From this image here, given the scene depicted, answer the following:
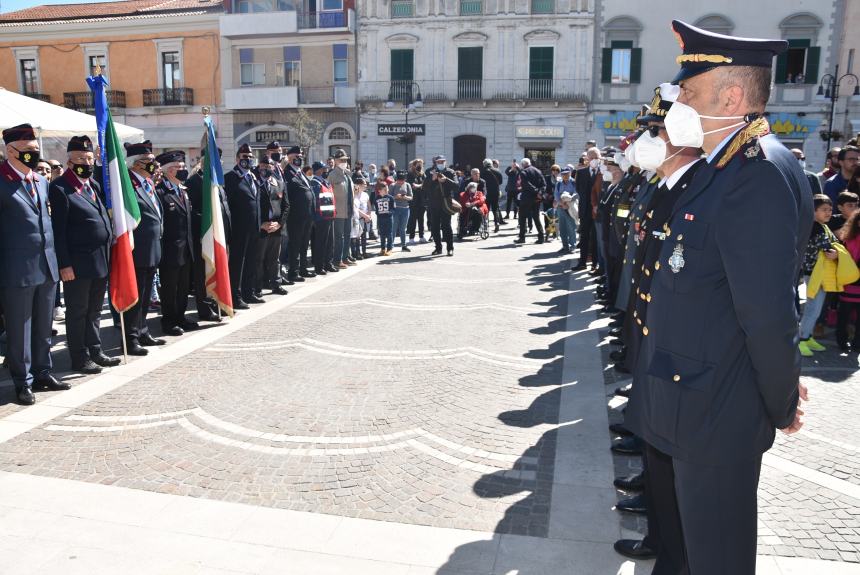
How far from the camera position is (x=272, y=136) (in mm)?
35375

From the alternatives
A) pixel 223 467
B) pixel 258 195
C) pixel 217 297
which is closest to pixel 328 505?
pixel 223 467

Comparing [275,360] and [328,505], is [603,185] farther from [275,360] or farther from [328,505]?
[328,505]

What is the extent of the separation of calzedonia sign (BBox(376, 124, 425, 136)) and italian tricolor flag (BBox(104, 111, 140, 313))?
87.6ft

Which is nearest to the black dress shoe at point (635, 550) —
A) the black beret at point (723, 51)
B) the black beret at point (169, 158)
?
the black beret at point (723, 51)

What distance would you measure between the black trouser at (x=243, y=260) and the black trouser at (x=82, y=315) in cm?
288

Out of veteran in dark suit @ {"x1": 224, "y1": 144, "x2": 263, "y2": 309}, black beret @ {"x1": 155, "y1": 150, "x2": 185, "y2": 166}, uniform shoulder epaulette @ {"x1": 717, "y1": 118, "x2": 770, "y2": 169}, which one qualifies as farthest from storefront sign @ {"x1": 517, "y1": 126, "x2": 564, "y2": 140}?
uniform shoulder epaulette @ {"x1": 717, "y1": 118, "x2": 770, "y2": 169}

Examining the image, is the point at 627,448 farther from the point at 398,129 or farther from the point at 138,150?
the point at 398,129

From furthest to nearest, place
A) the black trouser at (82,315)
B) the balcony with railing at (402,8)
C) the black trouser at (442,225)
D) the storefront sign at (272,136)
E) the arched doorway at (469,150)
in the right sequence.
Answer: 1. the storefront sign at (272,136)
2. the arched doorway at (469,150)
3. the balcony with railing at (402,8)
4. the black trouser at (442,225)
5. the black trouser at (82,315)

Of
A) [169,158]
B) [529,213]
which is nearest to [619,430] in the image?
[169,158]

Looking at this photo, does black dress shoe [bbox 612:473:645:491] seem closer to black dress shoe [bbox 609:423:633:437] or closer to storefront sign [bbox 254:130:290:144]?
black dress shoe [bbox 609:423:633:437]

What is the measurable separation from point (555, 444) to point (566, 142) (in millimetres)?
28347

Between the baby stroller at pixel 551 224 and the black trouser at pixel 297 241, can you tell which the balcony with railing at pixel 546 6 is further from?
the black trouser at pixel 297 241

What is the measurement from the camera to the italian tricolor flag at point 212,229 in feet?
28.3

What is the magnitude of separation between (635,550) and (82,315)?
5565mm
